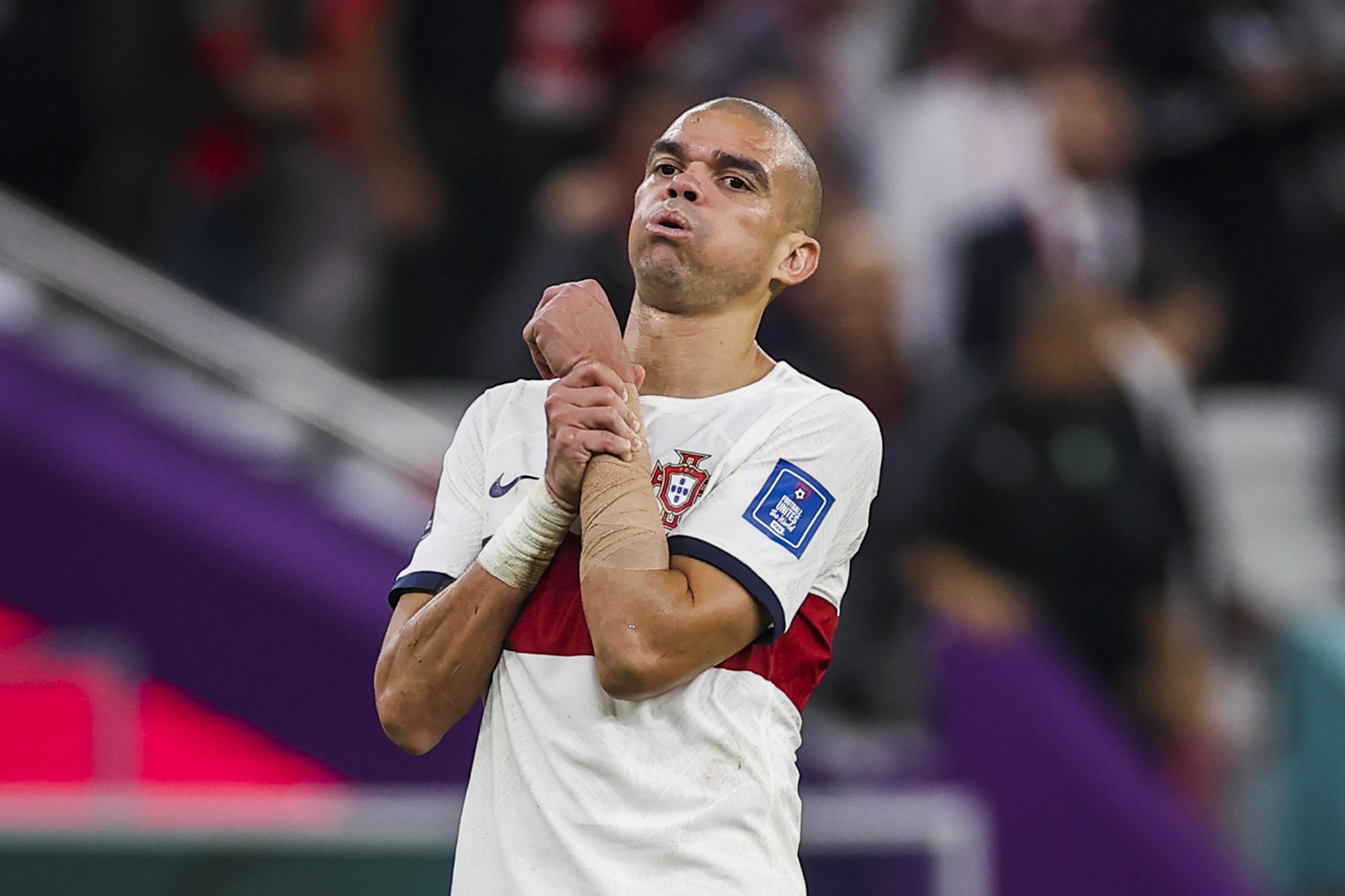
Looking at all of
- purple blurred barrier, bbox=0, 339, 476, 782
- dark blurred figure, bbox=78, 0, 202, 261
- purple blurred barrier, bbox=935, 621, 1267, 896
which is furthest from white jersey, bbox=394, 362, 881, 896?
dark blurred figure, bbox=78, 0, 202, 261

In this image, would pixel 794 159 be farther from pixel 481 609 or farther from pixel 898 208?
pixel 898 208

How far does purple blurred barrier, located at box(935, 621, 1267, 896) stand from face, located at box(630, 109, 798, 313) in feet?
12.7

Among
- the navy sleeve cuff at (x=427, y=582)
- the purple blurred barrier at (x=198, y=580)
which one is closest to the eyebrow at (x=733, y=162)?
the navy sleeve cuff at (x=427, y=582)

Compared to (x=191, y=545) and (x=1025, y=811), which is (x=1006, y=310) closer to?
(x=1025, y=811)

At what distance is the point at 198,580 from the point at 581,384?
4.40 meters

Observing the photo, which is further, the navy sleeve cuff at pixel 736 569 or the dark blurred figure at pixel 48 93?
the dark blurred figure at pixel 48 93

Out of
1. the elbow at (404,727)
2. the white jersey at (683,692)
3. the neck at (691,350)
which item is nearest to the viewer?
the white jersey at (683,692)

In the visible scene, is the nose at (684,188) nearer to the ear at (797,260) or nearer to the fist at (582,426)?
the ear at (797,260)

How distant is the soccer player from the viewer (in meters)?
2.75

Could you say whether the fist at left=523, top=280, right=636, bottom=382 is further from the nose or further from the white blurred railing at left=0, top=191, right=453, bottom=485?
the white blurred railing at left=0, top=191, right=453, bottom=485

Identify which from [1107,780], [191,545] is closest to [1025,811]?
[1107,780]

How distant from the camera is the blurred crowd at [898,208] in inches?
285

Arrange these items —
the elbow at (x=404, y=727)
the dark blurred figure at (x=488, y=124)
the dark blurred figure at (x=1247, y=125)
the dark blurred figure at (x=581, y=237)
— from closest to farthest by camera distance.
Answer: the elbow at (x=404, y=727)
the dark blurred figure at (x=581, y=237)
the dark blurred figure at (x=488, y=124)
the dark blurred figure at (x=1247, y=125)

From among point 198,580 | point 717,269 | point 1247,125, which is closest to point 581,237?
point 198,580
